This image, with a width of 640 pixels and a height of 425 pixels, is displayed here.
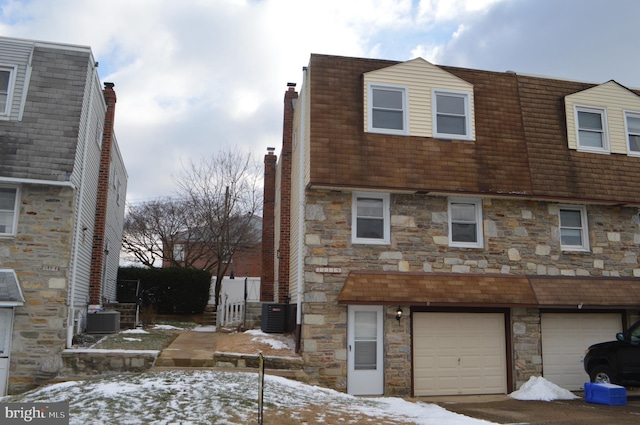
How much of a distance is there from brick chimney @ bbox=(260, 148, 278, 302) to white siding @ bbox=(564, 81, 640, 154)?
1002cm

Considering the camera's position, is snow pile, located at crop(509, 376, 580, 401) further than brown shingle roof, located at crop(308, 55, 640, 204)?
No

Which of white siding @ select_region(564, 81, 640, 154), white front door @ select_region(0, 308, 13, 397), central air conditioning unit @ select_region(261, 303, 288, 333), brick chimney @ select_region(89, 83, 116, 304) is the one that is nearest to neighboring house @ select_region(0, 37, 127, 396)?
white front door @ select_region(0, 308, 13, 397)

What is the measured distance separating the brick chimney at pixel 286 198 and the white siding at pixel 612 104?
316 inches

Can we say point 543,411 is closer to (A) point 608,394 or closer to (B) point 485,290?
(A) point 608,394

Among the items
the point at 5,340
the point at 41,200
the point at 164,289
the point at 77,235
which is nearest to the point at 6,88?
the point at 41,200

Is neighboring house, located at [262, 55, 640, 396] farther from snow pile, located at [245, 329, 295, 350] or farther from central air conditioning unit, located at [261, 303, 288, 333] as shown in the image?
snow pile, located at [245, 329, 295, 350]

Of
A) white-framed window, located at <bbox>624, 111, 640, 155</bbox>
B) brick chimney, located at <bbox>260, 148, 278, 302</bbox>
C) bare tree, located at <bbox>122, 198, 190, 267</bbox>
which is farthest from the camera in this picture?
bare tree, located at <bbox>122, 198, 190, 267</bbox>

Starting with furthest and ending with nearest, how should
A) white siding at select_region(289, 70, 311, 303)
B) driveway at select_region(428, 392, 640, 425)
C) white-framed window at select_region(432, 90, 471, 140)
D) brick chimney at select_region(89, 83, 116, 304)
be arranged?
brick chimney at select_region(89, 83, 116, 304), white-framed window at select_region(432, 90, 471, 140), white siding at select_region(289, 70, 311, 303), driveway at select_region(428, 392, 640, 425)

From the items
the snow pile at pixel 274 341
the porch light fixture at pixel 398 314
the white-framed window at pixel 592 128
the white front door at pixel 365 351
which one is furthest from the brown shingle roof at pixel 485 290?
the white-framed window at pixel 592 128

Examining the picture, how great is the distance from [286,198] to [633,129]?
1008cm

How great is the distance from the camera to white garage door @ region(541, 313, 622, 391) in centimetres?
1434

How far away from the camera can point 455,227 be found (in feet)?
47.4

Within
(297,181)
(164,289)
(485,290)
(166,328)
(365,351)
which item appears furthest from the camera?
(164,289)

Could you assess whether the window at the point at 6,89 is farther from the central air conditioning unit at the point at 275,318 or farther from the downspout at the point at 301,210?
the central air conditioning unit at the point at 275,318
